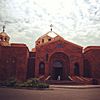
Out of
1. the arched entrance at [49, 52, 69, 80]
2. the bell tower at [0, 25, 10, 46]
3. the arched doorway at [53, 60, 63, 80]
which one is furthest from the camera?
the bell tower at [0, 25, 10, 46]

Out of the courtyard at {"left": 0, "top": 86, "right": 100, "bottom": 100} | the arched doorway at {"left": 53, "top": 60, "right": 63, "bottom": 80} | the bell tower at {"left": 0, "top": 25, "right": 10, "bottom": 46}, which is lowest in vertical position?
the courtyard at {"left": 0, "top": 86, "right": 100, "bottom": 100}

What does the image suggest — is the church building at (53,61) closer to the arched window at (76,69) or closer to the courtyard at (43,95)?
the arched window at (76,69)

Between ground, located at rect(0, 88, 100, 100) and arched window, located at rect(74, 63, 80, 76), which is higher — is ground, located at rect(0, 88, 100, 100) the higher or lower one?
the lower one

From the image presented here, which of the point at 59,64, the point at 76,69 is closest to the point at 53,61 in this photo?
the point at 59,64

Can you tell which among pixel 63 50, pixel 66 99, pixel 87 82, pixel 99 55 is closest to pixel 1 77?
pixel 63 50

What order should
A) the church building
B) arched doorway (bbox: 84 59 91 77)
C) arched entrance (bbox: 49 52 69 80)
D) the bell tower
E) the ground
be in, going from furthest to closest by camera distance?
the bell tower
arched doorway (bbox: 84 59 91 77)
arched entrance (bbox: 49 52 69 80)
the church building
the ground

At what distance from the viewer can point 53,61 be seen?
37344 mm

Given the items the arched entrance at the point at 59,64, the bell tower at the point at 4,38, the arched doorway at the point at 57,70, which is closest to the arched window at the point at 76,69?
the arched entrance at the point at 59,64

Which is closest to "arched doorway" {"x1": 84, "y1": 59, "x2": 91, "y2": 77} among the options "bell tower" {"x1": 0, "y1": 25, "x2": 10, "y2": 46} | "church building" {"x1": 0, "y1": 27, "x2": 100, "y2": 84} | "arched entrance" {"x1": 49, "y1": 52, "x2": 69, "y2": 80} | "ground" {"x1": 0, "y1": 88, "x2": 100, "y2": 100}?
"church building" {"x1": 0, "y1": 27, "x2": 100, "y2": 84}

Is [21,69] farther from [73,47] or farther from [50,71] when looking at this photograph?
[73,47]

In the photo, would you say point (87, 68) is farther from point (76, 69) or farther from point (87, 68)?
point (76, 69)

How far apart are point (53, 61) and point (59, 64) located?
1.35 m

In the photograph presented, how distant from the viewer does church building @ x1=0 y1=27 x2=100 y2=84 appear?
3612 centimetres

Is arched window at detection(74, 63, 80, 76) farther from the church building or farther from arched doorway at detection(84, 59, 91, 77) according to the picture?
arched doorway at detection(84, 59, 91, 77)
